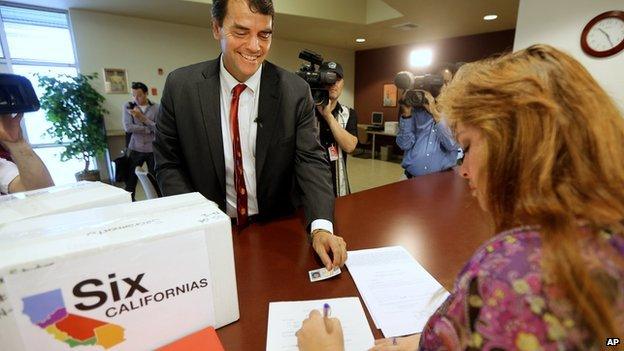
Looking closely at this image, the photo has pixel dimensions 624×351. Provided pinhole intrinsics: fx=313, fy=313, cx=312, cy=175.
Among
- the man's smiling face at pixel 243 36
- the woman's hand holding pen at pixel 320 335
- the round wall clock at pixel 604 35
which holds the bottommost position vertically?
the woman's hand holding pen at pixel 320 335

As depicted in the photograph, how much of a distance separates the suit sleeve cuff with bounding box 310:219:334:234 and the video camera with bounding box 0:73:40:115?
2.86 ft

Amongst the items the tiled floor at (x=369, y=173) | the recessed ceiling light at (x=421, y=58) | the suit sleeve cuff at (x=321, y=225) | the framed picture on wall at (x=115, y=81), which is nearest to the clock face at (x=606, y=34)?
the tiled floor at (x=369, y=173)

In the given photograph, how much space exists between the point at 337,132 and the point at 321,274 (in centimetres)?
126

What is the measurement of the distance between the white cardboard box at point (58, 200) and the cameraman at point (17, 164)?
0.47m

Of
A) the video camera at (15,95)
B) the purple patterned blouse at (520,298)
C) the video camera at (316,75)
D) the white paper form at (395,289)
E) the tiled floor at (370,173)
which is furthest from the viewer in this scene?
the tiled floor at (370,173)

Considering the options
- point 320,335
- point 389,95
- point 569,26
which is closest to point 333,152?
point 320,335

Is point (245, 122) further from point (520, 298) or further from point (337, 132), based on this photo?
point (520, 298)

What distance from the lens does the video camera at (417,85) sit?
2.02 m

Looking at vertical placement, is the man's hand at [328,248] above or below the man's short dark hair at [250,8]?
below

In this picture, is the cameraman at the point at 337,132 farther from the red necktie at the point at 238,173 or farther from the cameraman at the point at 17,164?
the cameraman at the point at 17,164

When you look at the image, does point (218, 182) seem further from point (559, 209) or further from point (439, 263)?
point (559, 209)

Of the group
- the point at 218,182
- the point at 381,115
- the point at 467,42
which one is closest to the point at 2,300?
the point at 218,182

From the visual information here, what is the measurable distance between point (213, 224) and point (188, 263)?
8 cm

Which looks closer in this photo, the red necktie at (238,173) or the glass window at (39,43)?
the red necktie at (238,173)
